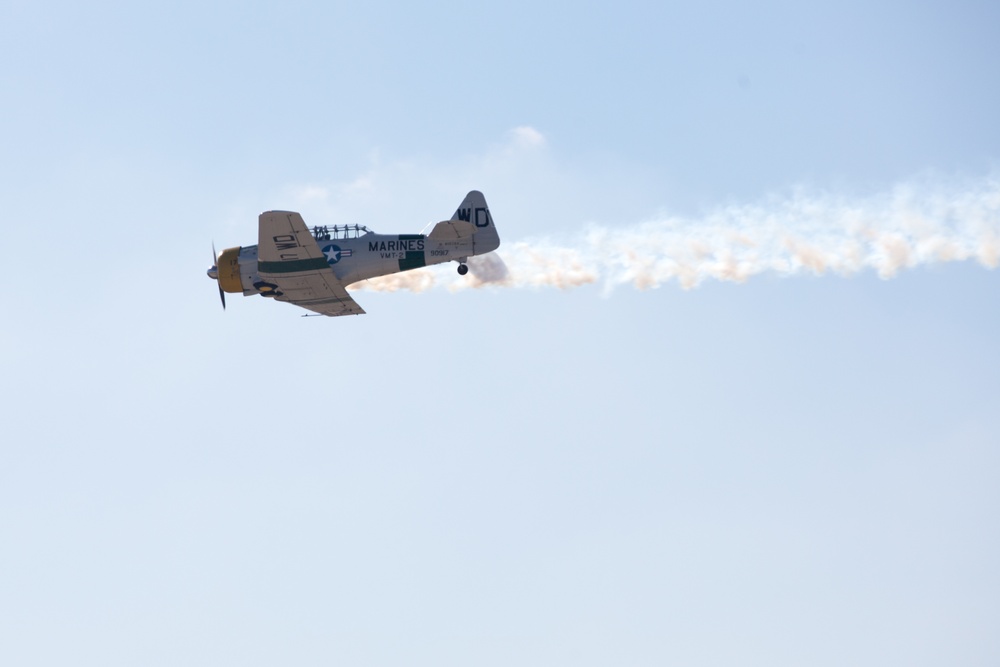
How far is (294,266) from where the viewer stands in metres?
39.8

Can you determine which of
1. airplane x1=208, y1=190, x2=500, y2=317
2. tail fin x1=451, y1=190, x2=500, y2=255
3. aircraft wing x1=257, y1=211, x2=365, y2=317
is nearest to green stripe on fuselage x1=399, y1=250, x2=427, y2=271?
airplane x1=208, y1=190, x2=500, y2=317

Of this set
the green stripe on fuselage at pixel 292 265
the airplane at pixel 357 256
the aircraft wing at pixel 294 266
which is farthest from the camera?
the airplane at pixel 357 256

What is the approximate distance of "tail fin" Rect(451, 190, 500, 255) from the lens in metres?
40.9

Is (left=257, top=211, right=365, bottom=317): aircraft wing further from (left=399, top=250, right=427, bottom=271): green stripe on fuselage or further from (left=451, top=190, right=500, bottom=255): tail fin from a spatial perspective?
(left=451, top=190, right=500, bottom=255): tail fin

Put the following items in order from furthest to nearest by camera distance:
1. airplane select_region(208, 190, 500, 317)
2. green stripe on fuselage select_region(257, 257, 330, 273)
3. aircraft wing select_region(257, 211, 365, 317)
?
airplane select_region(208, 190, 500, 317), green stripe on fuselage select_region(257, 257, 330, 273), aircraft wing select_region(257, 211, 365, 317)

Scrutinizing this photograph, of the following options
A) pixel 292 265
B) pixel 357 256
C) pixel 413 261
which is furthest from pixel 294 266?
pixel 413 261

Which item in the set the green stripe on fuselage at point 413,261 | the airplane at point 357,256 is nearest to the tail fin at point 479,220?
the airplane at point 357,256

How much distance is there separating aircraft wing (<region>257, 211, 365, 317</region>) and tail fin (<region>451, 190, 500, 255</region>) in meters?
4.39

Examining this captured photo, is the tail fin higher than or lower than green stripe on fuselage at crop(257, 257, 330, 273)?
higher

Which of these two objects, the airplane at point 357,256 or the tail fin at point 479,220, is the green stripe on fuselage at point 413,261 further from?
the tail fin at point 479,220

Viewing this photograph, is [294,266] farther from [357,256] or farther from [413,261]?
[413,261]

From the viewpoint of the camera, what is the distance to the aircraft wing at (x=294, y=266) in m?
38.4

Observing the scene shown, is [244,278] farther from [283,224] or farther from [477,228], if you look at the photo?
[477,228]

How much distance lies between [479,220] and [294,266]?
585 centimetres
